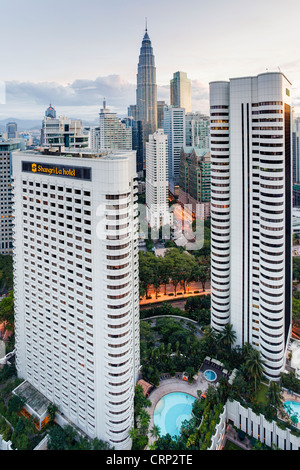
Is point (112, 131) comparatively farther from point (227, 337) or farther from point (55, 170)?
point (227, 337)

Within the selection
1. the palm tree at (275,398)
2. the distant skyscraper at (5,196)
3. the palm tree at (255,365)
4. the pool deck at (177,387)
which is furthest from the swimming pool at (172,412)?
the distant skyscraper at (5,196)

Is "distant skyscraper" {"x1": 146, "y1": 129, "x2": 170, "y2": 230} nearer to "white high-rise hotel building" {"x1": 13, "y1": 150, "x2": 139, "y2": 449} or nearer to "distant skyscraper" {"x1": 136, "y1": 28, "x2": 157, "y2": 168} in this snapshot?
"white high-rise hotel building" {"x1": 13, "y1": 150, "x2": 139, "y2": 449}

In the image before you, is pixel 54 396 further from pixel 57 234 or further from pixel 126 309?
pixel 57 234

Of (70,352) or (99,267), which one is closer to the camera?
(99,267)

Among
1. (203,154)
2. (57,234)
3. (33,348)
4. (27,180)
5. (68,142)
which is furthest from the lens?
(203,154)

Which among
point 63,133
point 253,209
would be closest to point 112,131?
point 63,133

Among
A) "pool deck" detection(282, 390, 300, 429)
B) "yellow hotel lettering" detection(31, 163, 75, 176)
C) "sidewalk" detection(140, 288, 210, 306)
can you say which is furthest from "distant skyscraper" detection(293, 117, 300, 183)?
"yellow hotel lettering" detection(31, 163, 75, 176)
